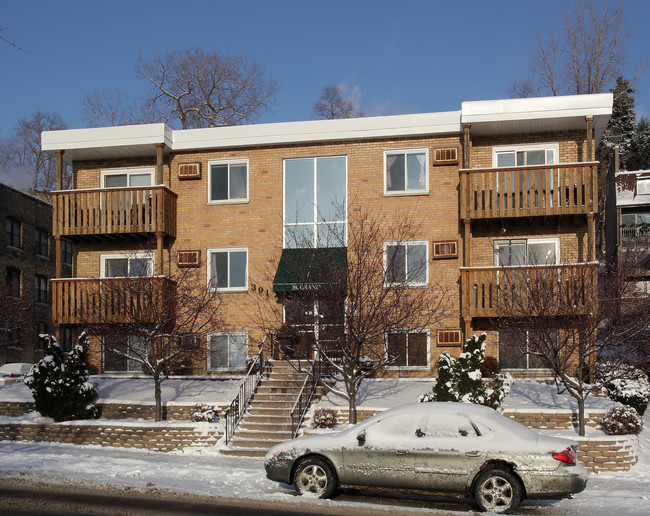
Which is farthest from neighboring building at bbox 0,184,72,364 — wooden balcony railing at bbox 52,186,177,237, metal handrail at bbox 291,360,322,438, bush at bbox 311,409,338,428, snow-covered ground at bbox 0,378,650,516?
bush at bbox 311,409,338,428

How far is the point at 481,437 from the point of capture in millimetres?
10727

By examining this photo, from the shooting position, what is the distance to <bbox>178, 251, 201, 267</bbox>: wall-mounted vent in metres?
22.7

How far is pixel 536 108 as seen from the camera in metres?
20.4

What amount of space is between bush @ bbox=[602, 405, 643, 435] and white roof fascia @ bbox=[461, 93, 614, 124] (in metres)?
8.70

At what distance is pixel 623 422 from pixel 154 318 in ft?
36.6

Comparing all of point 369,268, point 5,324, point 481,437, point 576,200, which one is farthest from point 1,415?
point 576,200

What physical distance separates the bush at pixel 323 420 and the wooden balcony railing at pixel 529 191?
7.19m

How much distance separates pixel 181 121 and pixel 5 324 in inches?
850

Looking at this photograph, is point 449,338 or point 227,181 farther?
point 227,181

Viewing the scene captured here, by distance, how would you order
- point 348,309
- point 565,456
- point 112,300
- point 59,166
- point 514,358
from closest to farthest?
point 565,456
point 348,309
point 112,300
point 514,358
point 59,166

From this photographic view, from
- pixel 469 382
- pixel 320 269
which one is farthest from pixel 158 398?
pixel 469 382

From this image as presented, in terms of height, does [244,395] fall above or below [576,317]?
below

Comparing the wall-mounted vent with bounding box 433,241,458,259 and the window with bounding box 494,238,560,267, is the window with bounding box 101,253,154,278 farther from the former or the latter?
the window with bounding box 494,238,560,267

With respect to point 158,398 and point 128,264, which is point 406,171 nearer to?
point 128,264
